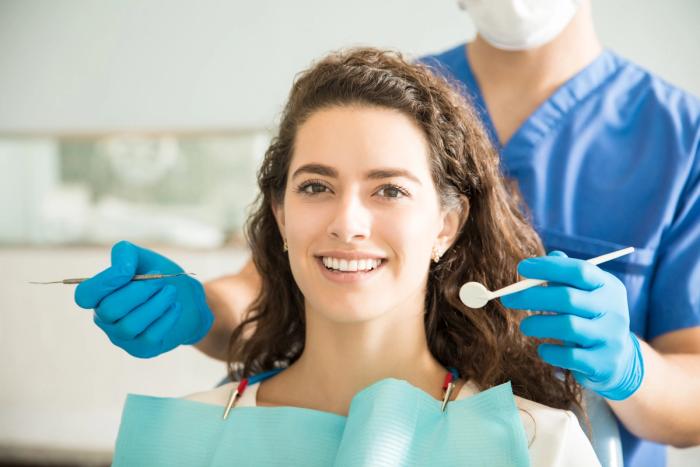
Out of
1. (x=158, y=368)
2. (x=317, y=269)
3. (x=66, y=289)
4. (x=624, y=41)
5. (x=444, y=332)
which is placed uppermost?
(x=624, y=41)

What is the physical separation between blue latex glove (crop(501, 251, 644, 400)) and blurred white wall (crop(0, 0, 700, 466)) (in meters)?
2.24

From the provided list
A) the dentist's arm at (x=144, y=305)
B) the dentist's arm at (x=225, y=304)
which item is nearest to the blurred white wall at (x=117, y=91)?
the dentist's arm at (x=225, y=304)

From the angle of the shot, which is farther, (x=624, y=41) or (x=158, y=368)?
(x=158, y=368)

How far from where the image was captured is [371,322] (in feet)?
4.07

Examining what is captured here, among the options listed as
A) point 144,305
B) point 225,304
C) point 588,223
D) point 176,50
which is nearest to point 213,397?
point 144,305

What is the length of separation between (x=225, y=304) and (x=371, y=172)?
0.60 metres

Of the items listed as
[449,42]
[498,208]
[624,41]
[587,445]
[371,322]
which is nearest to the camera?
[587,445]

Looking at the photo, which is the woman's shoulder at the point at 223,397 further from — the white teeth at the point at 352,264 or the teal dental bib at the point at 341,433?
the white teeth at the point at 352,264

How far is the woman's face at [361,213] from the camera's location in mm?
1152

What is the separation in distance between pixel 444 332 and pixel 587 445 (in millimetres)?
390

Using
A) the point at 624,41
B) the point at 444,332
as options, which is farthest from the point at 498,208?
the point at 624,41

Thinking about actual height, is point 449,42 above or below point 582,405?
above

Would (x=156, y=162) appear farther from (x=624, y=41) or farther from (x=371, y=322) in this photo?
(x=371, y=322)

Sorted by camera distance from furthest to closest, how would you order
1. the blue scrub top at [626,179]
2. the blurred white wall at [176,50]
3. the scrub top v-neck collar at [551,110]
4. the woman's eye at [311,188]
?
the blurred white wall at [176,50] → the scrub top v-neck collar at [551,110] → the blue scrub top at [626,179] → the woman's eye at [311,188]
